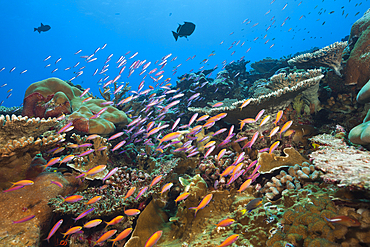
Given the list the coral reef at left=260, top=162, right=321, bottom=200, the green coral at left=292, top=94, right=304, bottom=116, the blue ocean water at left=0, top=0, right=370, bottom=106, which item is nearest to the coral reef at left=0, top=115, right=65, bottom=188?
the coral reef at left=260, top=162, right=321, bottom=200

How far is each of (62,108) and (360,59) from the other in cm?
1005

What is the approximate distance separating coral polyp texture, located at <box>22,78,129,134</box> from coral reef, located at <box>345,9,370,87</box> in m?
8.20

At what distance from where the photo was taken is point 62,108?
5305 mm

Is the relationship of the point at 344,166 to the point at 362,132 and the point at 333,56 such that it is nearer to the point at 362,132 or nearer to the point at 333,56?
the point at 362,132

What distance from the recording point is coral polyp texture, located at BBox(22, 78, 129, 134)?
4.99 m

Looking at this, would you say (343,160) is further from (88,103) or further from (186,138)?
(88,103)

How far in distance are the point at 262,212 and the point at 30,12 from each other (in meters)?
101

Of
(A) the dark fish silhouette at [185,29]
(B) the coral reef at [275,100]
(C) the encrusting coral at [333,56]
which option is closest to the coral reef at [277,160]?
(B) the coral reef at [275,100]

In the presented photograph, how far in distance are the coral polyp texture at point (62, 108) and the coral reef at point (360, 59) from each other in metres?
8.20

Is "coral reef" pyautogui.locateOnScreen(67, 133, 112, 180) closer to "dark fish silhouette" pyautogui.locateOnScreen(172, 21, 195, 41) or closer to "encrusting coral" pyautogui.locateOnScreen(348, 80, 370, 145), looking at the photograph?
"encrusting coral" pyautogui.locateOnScreen(348, 80, 370, 145)

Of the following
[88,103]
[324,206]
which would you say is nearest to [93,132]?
[88,103]

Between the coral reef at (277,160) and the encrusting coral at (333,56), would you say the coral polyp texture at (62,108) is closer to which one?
the coral reef at (277,160)

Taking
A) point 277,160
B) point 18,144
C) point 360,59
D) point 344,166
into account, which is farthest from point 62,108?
point 360,59

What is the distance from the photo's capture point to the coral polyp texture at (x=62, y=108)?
16.4 feet
